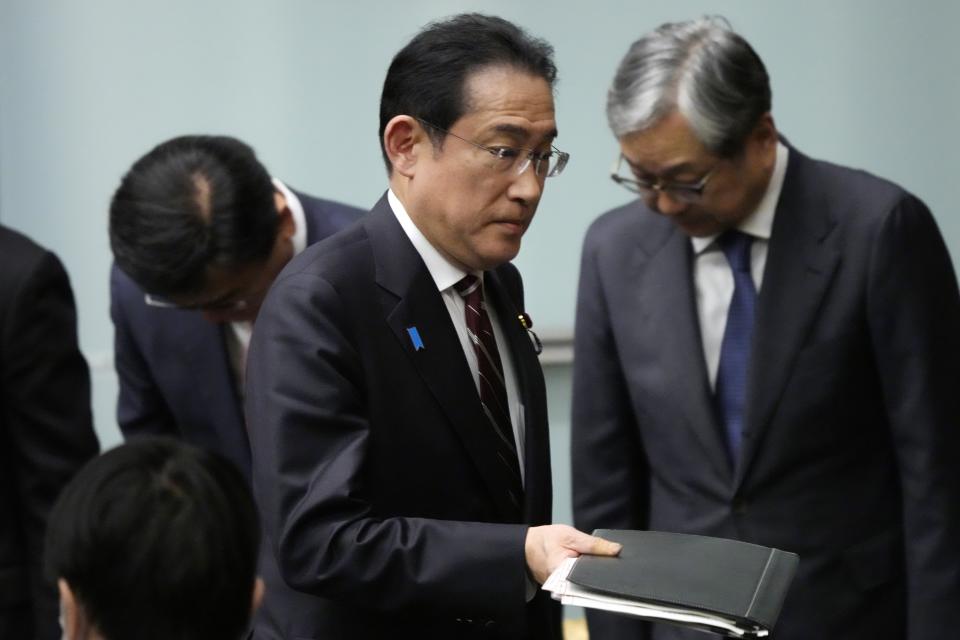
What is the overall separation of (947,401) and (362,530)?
132cm

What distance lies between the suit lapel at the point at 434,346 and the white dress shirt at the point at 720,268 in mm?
820

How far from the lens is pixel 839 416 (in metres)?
2.92

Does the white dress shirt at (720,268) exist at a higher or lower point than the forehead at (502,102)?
lower

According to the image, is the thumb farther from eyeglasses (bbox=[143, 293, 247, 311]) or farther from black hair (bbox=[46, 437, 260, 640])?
eyeglasses (bbox=[143, 293, 247, 311])

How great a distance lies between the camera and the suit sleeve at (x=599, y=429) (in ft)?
10.3

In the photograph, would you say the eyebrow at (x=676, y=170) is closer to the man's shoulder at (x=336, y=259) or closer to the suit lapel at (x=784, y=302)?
the suit lapel at (x=784, y=302)

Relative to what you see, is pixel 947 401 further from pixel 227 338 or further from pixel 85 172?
pixel 85 172

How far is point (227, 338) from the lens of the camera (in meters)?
3.33

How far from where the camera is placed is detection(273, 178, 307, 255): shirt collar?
3234mm

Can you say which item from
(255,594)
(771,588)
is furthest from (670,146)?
(255,594)

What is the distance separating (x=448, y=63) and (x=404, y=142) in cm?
14

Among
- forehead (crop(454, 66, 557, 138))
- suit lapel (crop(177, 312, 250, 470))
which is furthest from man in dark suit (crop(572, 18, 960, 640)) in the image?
suit lapel (crop(177, 312, 250, 470))

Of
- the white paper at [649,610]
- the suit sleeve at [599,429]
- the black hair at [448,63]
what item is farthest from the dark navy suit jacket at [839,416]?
the white paper at [649,610]

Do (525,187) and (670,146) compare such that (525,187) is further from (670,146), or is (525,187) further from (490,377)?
(670,146)
